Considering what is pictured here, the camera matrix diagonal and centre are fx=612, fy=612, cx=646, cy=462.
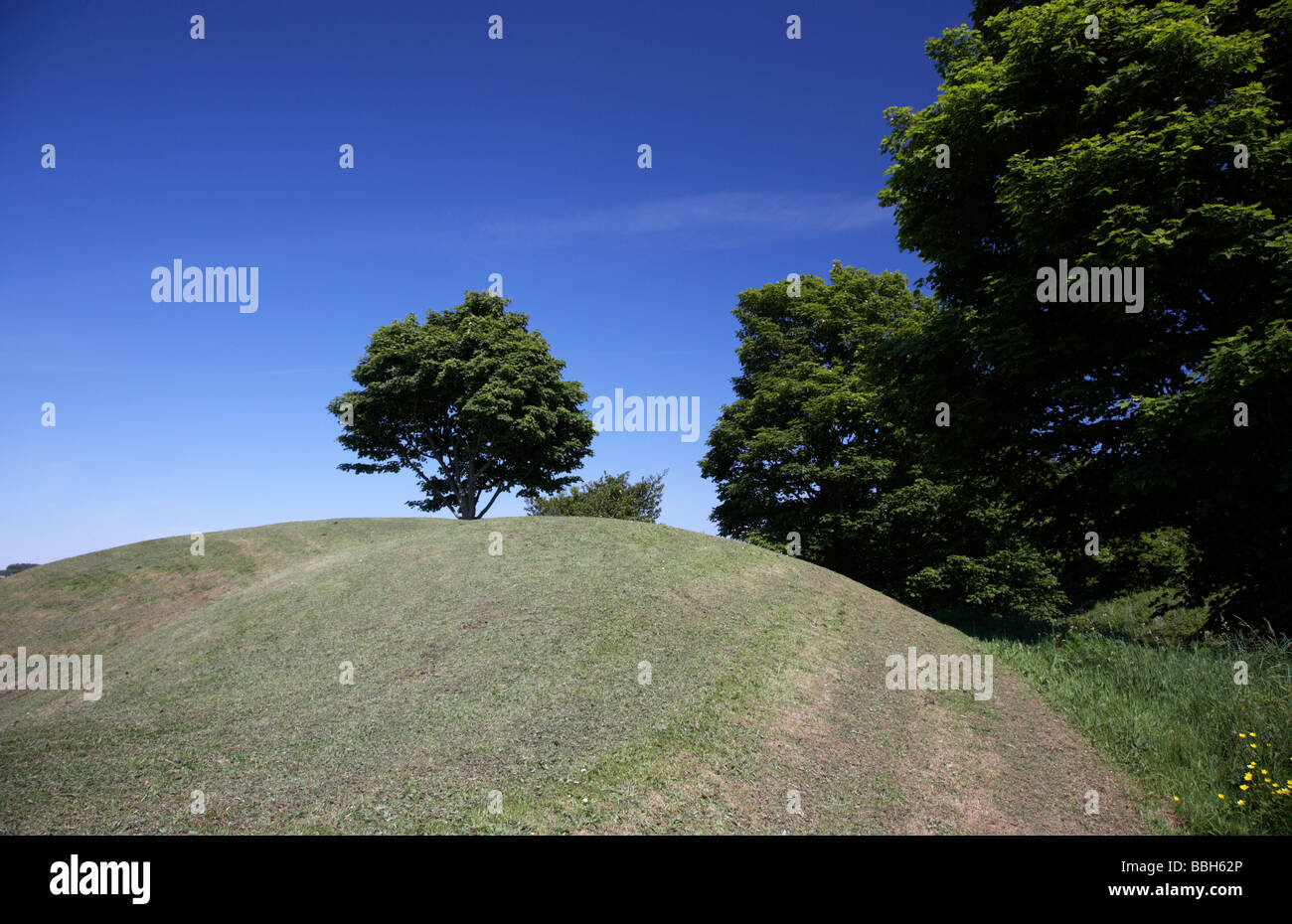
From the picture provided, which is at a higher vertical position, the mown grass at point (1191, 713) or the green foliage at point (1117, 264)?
the green foliage at point (1117, 264)

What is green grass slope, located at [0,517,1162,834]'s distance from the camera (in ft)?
22.1

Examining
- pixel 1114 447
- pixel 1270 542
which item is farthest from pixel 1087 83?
pixel 1270 542

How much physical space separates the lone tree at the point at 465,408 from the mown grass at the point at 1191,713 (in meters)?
25.6

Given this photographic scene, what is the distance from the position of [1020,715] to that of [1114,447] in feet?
22.3

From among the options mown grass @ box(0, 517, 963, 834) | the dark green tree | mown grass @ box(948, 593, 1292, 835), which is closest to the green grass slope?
mown grass @ box(0, 517, 963, 834)

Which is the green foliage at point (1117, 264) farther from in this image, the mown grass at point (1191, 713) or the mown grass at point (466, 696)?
the mown grass at point (466, 696)

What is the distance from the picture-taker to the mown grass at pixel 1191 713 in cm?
670

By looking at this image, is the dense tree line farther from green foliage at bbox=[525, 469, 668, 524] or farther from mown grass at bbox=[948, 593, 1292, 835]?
green foliage at bbox=[525, 469, 668, 524]

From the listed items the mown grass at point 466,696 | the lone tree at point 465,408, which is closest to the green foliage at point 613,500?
the lone tree at point 465,408

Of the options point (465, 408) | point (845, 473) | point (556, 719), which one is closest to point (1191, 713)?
point (556, 719)
